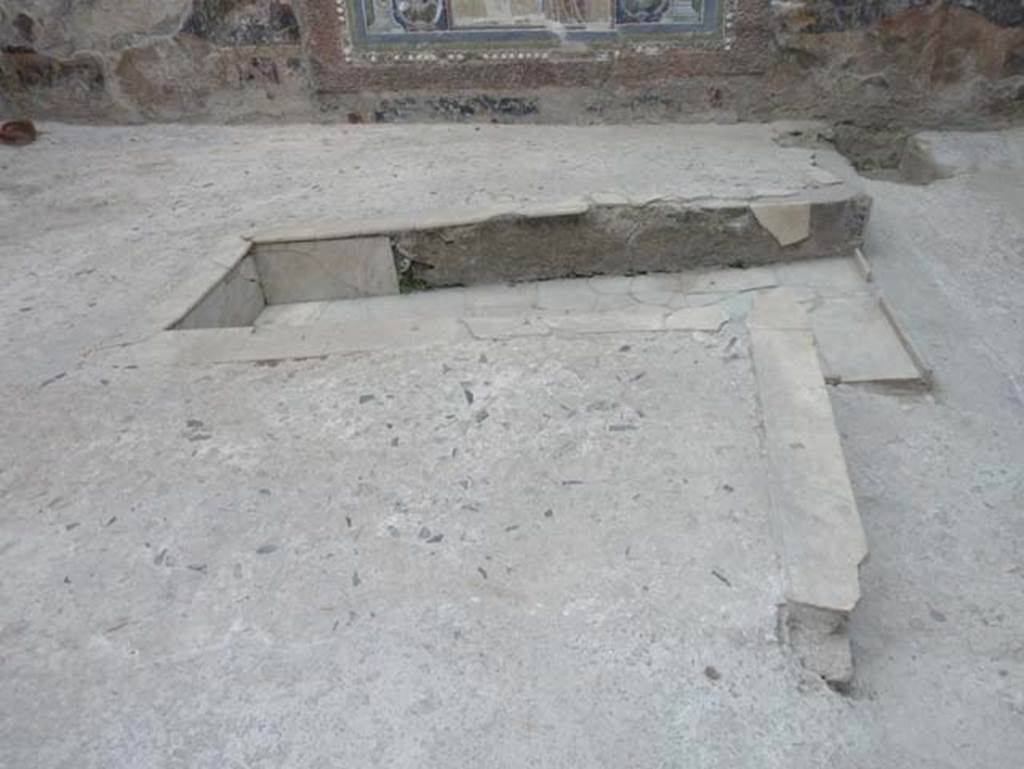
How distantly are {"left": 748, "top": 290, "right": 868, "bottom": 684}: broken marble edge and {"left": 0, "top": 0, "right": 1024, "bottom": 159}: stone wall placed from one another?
90.5 inches

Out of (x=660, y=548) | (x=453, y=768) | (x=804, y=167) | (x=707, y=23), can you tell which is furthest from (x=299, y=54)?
(x=453, y=768)

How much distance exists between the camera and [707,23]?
11.8 ft

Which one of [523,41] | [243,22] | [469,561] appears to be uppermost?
[243,22]

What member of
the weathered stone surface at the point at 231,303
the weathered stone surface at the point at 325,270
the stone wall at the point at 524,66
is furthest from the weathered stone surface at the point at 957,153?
the weathered stone surface at the point at 231,303

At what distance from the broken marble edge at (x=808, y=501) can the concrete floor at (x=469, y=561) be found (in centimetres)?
4

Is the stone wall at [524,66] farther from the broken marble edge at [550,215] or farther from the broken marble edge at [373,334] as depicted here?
the broken marble edge at [373,334]

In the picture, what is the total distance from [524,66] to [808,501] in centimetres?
301

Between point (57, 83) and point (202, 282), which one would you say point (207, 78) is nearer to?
point (57, 83)

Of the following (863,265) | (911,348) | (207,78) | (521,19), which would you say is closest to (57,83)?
(207,78)

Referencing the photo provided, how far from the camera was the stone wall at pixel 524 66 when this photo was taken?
354cm

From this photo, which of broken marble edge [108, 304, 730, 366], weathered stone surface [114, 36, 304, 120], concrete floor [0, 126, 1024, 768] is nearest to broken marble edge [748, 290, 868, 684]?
concrete floor [0, 126, 1024, 768]

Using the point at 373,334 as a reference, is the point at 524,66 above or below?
above

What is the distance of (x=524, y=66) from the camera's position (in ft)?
12.3

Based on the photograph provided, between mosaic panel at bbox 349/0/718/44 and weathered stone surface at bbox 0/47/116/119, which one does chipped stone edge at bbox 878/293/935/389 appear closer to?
mosaic panel at bbox 349/0/718/44
